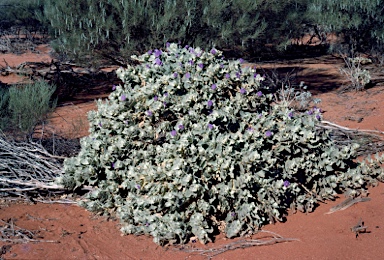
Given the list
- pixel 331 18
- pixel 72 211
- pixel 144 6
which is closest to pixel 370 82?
pixel 331 18

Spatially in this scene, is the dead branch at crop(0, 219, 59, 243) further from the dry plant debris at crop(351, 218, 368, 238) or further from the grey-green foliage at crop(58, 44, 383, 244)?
the dry plant debris at crop(351, 218, 368, 238)

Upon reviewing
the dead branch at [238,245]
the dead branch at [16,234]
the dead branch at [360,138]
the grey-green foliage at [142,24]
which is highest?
the grey-green foliage at [142,24]

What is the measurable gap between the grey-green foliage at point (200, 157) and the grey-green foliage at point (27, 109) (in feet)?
7.37

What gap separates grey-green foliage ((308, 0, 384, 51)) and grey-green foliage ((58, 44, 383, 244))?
22.6 feet

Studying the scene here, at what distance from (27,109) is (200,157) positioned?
375cm

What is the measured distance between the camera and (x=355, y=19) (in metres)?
10.5

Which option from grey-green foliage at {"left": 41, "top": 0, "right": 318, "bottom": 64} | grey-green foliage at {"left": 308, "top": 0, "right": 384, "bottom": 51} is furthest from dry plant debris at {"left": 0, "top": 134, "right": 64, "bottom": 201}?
grey-green foliage at {"left": 308, "top": 0, "right": 384, "bottom": 51}

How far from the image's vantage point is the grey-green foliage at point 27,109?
252 inches

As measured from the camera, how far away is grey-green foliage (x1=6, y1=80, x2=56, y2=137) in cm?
641

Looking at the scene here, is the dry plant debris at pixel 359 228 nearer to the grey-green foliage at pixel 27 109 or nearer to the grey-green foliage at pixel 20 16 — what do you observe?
the grey-green foliage at pixel 27 109

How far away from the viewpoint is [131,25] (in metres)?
8.52

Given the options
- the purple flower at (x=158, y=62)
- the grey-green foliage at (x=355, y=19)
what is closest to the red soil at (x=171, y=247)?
the purple flower at (x=158, y=62)

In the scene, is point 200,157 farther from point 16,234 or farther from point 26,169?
point 26,169

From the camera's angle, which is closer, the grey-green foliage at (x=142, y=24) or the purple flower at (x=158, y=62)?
the purple flower at (x=158, y=62)
